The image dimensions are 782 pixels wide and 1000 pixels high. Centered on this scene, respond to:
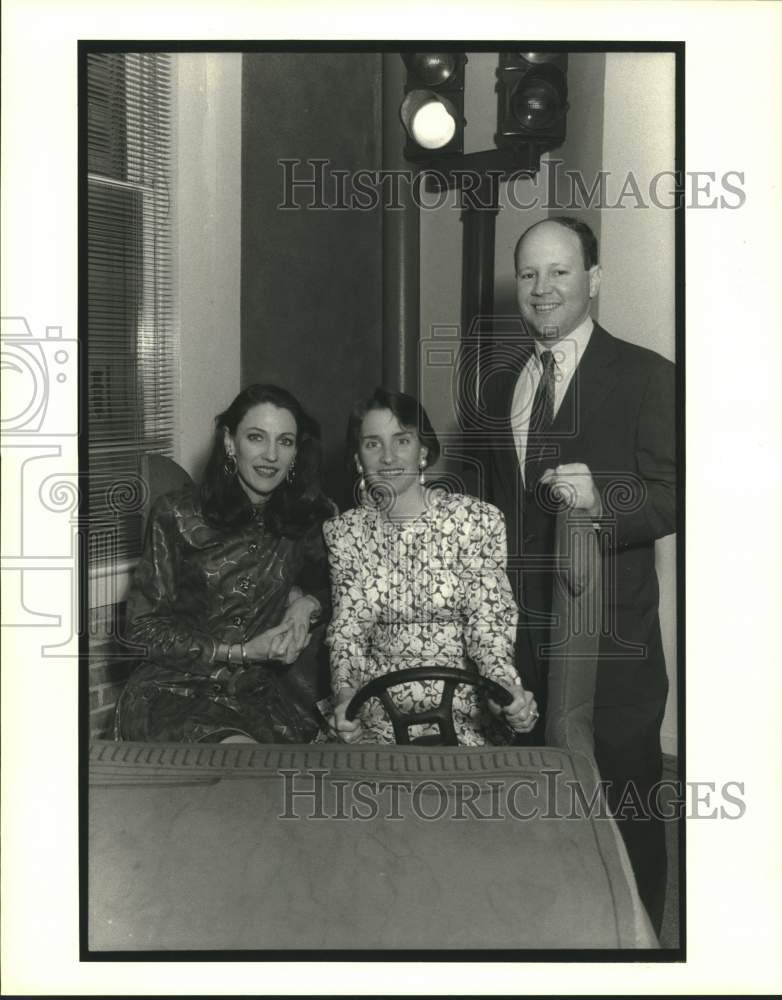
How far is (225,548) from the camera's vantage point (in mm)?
2201

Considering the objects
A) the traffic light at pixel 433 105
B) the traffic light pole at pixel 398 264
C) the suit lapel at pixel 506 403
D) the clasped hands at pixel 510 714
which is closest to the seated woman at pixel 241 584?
the clasped hands at pixel 510 714

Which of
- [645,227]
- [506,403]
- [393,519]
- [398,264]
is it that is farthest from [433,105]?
[393,519]

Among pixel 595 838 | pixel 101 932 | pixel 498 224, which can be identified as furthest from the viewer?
pixel 498 224

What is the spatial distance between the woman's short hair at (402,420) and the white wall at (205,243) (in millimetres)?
269

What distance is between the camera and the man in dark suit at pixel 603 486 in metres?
2.12

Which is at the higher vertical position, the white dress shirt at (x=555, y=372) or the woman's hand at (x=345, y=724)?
the white dress shirt at (x=555, y=372)

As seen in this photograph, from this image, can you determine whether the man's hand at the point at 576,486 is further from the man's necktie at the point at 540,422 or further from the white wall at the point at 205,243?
the white wall at the point at 205,243

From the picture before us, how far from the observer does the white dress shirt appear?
214 cm

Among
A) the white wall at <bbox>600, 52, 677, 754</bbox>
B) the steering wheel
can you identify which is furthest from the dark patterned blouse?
the white wall at <bbox>600, 52, 677, 754</bbox>

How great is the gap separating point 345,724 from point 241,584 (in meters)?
0.35

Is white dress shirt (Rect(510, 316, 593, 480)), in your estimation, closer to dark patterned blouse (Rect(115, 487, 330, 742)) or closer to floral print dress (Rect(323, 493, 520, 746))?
floral print dress (Rect(323, 493, 520, 746))
